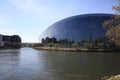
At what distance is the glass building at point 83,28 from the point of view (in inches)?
4601

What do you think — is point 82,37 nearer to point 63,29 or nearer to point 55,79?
point 63,29

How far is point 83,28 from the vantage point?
123 m

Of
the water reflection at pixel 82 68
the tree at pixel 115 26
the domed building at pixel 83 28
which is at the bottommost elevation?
the water reflection at pixel 82 68

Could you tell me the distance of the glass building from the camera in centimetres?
11688

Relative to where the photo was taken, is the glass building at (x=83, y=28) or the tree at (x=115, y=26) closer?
the tree at (x=115, y=26)

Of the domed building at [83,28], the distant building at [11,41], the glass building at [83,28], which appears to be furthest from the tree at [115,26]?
the distant building at [11,41]

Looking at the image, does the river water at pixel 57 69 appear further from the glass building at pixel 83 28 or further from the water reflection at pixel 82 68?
the glass building at pixel 83 28

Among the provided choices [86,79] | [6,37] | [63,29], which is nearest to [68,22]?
[63,29]

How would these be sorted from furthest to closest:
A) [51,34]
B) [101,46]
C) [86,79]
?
[51,34] < [101,46] < [86,79]

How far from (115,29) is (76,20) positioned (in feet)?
373

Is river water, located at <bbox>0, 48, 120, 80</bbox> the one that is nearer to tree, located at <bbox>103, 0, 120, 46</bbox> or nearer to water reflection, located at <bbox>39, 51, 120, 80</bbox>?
water reflection, located at <bbox>39, 51, 120, 80</bbox>

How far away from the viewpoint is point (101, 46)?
9825 centimetres

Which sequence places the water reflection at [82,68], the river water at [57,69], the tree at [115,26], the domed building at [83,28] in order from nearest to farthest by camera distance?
the tree at [115,26] < the river water at [57,69] < the water reflection at [82,68] < the domed building at [83,28]

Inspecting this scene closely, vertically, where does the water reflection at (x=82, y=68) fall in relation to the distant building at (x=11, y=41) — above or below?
below
